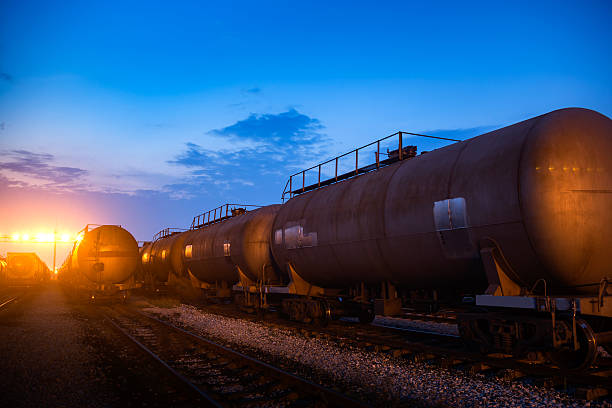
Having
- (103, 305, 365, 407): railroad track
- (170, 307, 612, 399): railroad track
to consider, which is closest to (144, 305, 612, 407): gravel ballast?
(170, 307, 612, 399): railroad track

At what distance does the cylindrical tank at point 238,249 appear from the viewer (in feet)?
49.3

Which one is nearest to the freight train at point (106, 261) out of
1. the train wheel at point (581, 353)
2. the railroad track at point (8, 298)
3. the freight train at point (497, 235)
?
the railroad track at point (8, 298)

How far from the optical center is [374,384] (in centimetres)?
648

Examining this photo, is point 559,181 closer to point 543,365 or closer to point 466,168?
point 466,168

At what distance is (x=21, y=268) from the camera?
4706 centimetres

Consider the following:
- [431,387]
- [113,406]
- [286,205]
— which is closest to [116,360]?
[113,406]

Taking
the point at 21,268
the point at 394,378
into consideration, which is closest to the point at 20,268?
the point at 21,268

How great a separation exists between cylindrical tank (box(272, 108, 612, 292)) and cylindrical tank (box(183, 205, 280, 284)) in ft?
17.6

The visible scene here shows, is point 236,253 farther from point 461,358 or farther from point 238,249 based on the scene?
point 461,358

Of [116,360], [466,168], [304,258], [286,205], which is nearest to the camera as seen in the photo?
[466,168]

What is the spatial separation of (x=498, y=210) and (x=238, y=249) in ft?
35.4

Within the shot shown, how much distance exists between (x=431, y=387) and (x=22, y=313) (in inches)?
689

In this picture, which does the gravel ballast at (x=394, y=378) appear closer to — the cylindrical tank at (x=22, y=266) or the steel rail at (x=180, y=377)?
the steel rail at (x=180, y=377)

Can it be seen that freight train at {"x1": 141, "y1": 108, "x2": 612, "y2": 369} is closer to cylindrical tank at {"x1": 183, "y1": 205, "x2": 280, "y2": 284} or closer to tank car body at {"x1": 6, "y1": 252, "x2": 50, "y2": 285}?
cylindrical tank at {"x1": 183, "y1": 205, "x2": 280, "y2": 284}
